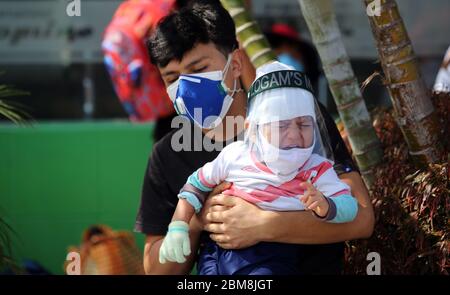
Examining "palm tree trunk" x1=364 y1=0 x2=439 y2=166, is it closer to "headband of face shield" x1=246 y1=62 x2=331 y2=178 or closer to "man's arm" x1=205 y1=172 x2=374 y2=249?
"man's arm" x1=205 y1=172 x2=374 y2=249

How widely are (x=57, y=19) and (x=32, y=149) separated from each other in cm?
94

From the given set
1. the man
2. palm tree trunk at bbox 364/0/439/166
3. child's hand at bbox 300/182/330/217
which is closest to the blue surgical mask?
palm tree trunk at bbox 364/0/439/166

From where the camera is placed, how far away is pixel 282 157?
263 cm

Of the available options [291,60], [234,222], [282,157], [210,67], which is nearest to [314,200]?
[282,157]

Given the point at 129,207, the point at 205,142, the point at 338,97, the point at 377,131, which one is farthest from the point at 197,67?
the point at 129,207

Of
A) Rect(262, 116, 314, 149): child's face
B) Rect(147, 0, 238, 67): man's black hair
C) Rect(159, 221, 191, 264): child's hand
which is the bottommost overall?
Rect(159, 221, 191, 264): child's hand

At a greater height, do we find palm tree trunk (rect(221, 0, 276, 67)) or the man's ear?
palm tree trunk (rect(221, 0, 276, 67))

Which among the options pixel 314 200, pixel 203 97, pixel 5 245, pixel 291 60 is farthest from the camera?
pixel 291 60

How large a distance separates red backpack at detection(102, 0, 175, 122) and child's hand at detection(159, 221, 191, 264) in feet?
6.79

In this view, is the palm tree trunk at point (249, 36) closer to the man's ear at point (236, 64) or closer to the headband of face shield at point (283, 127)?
the man's ear at point (236, 64)

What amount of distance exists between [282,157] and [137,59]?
2376 mm

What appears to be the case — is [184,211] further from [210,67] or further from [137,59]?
[137,59]

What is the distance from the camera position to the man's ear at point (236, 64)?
9.99 feet

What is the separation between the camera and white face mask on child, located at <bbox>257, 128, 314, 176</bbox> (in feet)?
Result: 8.63
